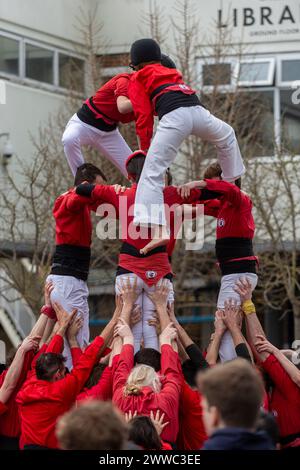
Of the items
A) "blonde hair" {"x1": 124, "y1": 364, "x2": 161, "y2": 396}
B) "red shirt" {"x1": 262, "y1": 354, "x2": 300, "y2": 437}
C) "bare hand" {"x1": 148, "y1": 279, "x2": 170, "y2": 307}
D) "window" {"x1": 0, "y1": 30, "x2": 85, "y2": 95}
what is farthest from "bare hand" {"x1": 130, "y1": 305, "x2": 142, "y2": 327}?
"window" {"x1": 0, "y1": 30, "x2": 85, "y2": 95}

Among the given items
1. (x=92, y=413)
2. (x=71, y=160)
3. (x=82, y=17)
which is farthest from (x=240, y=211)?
(x=82, y=17)

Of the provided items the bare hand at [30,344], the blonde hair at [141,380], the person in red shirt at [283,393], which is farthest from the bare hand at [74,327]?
the person in red shirt at [283,393]

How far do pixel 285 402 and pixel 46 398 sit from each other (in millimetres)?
1867

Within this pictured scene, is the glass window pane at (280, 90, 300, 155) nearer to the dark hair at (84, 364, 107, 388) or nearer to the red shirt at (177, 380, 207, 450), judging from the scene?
the dark hair at (84, 364, 107, 388)

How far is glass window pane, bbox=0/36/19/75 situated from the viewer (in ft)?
71.2

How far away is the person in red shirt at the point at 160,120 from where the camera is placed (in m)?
8.56

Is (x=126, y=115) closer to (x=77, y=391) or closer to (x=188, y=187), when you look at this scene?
(x=188, y=187)

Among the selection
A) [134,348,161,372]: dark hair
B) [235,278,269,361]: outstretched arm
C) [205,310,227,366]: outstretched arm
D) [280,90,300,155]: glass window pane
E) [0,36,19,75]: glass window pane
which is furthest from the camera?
[0,36,19,75]: glass window pane

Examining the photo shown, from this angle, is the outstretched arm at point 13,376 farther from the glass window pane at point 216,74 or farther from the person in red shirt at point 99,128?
the glass window pane at point 216,74

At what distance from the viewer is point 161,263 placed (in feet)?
29.8

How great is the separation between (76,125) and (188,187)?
1588mm

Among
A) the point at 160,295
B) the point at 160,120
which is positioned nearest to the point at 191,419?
the point at 160,295

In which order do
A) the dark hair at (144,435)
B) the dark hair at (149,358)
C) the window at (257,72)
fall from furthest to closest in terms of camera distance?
the window at (257,72), the dark hair at (149,358), the dark hair at (144,435)

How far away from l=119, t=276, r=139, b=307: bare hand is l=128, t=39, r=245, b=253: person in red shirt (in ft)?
1.26
